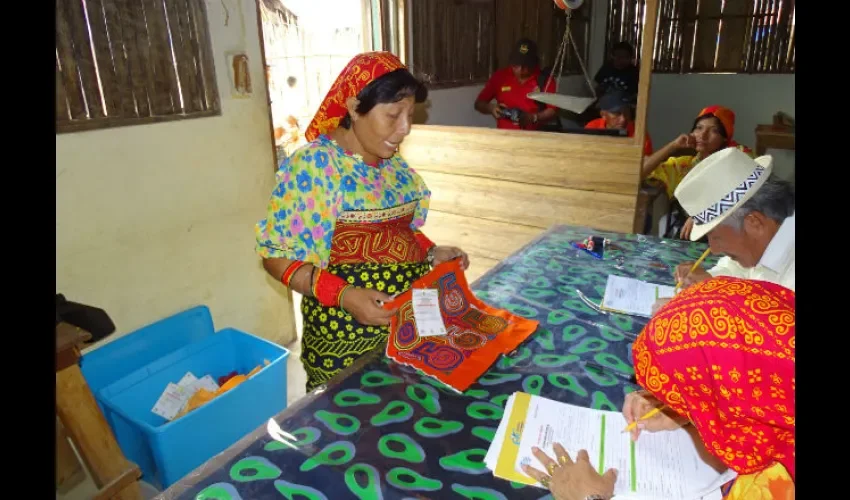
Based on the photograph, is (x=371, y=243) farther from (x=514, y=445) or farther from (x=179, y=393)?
(x=179, y=393)

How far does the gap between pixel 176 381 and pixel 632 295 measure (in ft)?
6.38

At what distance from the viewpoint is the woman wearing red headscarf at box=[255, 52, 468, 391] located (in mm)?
1479

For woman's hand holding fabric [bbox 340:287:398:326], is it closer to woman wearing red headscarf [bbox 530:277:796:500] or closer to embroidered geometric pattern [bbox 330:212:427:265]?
embroidered geometric pattern [bbox 330:212:427:265]

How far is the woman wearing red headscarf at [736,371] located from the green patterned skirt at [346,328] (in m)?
0.82

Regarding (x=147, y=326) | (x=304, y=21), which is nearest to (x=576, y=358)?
(x=147, y=326)

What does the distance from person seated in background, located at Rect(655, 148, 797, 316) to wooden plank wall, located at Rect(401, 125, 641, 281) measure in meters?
1.52

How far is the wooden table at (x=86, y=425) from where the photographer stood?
1.56m

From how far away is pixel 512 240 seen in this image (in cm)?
363

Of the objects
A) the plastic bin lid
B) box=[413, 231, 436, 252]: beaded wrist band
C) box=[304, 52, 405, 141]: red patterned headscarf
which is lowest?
the plastic bin lid

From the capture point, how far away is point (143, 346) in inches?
95.4

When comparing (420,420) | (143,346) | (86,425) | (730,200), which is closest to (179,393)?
(143,346)

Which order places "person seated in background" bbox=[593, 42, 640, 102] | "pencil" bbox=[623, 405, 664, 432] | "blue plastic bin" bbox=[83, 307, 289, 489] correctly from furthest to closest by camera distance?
"person seated in background" bbox=[593, 42, 640, 102]
"blue plastic bin" bbox=[83, 307, 289, 489]
"pencil" bbox=[623, 405, 664, 432]

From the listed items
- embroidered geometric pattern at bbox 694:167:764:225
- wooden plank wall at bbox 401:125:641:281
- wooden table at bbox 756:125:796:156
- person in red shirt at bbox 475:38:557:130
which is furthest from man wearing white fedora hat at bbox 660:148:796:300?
wooden table at bbox 756:125:796:156

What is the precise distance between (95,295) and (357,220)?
1.45 metres
